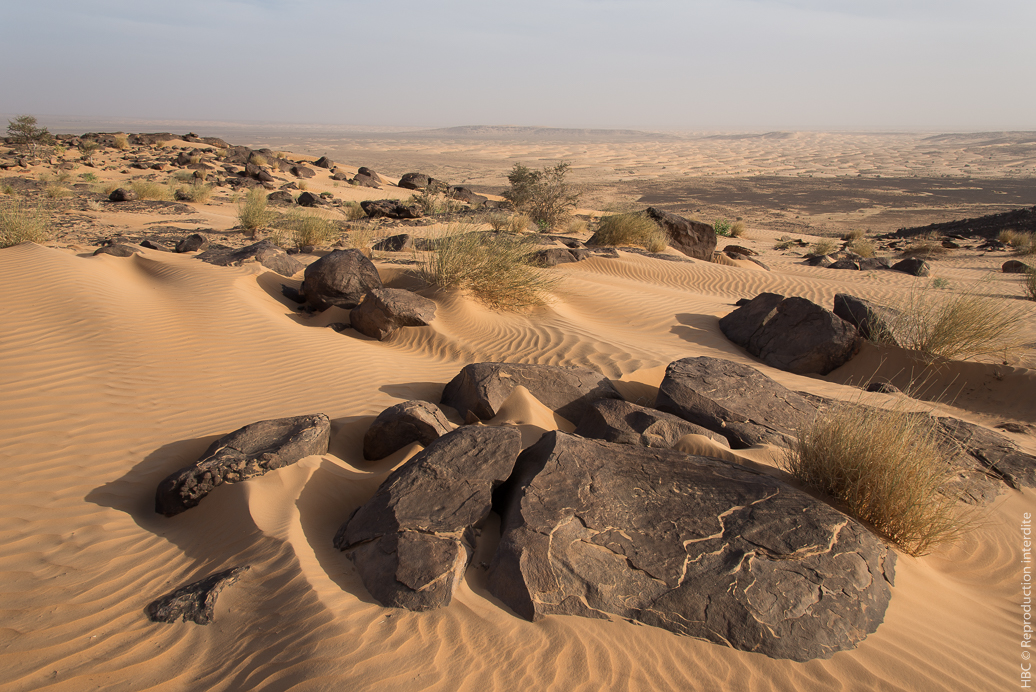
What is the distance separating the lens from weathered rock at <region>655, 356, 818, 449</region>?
4.65 metres

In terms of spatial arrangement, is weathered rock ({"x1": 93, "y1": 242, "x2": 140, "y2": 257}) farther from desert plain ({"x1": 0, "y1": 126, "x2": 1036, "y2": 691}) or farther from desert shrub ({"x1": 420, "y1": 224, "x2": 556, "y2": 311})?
desert shrub ({"x1": 420, "y1": 224, "x2": 556, "y2": 311})

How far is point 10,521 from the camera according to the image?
359 cm

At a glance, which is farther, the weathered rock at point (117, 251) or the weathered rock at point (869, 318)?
the weathered rock at point (117, 251)

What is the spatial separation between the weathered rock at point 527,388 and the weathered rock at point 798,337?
3.52 meters

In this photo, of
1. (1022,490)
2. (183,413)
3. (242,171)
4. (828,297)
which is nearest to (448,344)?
(183,413)

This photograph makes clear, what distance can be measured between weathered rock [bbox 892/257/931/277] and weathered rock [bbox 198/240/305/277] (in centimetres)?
1377

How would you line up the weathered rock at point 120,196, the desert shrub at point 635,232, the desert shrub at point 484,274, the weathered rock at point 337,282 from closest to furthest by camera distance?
the weathered rock at point 337,282
the desert shrub at point 484,274
the desert shrub at point 635,232
the weathered rock at point 120,196

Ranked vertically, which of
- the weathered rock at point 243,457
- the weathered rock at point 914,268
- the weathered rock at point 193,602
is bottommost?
the weathered rock at point 914,268

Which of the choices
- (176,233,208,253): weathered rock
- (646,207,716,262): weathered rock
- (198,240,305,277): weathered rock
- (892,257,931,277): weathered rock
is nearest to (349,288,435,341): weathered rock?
(198,240,305,277): weathered rock

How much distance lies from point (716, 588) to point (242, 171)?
2840 cm

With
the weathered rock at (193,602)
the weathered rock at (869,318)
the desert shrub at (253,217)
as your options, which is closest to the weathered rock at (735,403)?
the weathered rock at (869,318)

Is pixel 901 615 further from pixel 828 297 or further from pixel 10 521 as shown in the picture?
pixel 828 297

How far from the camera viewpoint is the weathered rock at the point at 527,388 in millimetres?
5035

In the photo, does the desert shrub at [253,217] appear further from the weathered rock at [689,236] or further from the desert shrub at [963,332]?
the desert shrub at [963,332]
